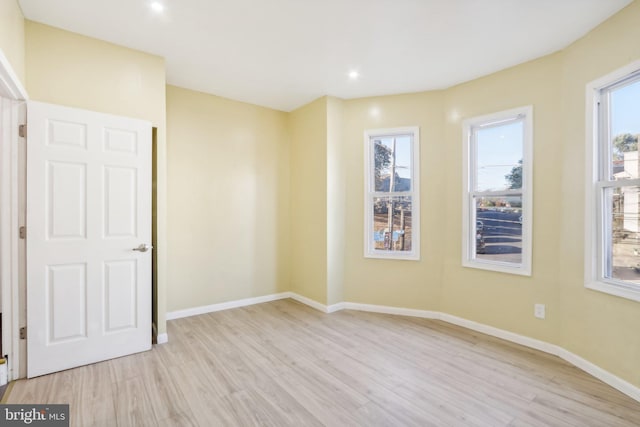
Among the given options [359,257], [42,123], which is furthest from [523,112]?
[42,123]

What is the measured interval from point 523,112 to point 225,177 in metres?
3.54

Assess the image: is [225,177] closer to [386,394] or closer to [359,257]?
[359,257]

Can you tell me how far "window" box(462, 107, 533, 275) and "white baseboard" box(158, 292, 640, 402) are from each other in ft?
2.21

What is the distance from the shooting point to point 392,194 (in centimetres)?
409

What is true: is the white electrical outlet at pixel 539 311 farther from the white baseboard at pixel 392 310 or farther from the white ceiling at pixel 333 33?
the white ceiling at pixel 333 33

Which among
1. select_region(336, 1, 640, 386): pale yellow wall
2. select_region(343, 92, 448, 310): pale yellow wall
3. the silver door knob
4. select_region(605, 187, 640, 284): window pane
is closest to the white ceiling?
select_region(336, 1, 640, 386): pale yellow wall

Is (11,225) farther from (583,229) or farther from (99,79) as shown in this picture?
(583,229)

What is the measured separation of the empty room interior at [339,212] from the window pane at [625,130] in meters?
0.02

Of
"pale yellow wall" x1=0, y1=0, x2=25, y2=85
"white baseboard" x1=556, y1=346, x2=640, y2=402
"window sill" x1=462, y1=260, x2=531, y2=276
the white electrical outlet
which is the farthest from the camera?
"window sill" x1=462, y1=260, x2=531, y2=276

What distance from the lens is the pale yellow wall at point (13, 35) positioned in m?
1.96

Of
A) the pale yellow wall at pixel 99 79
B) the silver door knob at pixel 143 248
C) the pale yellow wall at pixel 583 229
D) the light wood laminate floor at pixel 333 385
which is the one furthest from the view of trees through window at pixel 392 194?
the silver door knob at pixel 143 248

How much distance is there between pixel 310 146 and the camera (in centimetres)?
440

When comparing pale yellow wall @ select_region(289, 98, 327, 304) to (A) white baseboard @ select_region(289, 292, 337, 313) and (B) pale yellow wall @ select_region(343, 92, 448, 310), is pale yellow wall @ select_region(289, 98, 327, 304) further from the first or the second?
(B) pale yellow wall @ select_region(343, 92, 448, 310)

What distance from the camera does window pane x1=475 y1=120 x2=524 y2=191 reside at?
3.27 m
